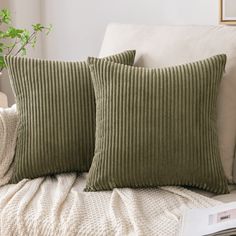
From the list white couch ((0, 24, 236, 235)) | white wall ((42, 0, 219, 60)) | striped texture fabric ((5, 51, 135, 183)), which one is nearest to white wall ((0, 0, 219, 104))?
white wall ((42, 0, 219, 60))

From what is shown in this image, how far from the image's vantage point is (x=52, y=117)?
1.96 m

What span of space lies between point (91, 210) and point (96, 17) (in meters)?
1.43

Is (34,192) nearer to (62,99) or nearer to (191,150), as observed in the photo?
(62,99)

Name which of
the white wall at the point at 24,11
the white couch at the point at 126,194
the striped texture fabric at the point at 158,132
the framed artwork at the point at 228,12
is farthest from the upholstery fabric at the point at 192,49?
the white wall at the point at 24,11

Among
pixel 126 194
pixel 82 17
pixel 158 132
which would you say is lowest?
pixel 126 194

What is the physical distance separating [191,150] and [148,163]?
0.14 meters

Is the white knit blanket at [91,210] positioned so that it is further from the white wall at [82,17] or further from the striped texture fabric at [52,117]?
the white wall at [82,17]

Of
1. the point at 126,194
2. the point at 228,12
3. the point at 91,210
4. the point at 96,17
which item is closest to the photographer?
the point at 91,210

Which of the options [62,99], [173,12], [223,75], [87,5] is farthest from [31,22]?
[223,75]

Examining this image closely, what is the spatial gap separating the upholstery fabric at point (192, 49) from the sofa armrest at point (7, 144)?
1.48ft

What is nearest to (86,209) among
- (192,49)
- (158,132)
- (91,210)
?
(91,210)

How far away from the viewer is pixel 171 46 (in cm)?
206

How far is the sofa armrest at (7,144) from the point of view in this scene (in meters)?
1.97

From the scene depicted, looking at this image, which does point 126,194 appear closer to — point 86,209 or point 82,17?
point 86,209
